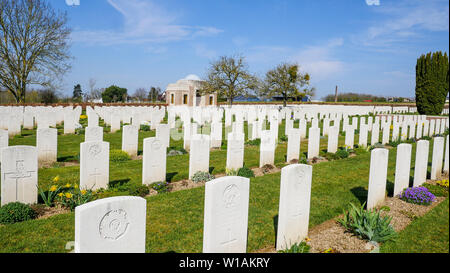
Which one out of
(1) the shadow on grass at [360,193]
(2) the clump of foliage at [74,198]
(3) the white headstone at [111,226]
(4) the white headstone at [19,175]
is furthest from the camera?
(1) the shadow on grass at [360,193]

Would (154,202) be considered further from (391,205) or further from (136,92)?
(136,92)

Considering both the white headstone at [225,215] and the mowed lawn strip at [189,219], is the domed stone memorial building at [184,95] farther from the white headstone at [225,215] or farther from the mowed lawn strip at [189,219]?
the white headstone at [225,215]

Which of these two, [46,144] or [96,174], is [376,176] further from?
[46,144]

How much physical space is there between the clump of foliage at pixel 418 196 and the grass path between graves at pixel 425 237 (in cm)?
43

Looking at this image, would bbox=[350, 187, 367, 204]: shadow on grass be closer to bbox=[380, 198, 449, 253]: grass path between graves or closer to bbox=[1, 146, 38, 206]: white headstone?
bbox=[380, 198, 449, 253]: grass path between graves

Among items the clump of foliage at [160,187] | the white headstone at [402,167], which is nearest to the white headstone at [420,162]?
the white headstone at [402,167]

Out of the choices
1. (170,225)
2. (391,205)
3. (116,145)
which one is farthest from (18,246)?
(116,145)

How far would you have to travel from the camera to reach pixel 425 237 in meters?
5.20

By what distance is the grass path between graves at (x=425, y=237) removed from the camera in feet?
15.6

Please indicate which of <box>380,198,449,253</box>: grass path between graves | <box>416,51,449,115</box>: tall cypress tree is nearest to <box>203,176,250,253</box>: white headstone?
<box>380,198,449,253</box>: grass path between graves

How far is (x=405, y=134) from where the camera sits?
16359 millimetres

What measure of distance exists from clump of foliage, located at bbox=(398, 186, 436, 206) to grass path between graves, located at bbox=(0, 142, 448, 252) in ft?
2.84

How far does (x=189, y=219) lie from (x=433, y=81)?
3035 centimetres
